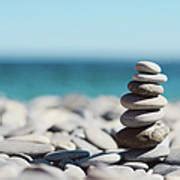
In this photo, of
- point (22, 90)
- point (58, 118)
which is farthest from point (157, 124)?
point (22, 90)

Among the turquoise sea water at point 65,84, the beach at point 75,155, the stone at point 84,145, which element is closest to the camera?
the beach at point 75,155

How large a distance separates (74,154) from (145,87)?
0.62 meters

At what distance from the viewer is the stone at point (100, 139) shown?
491 cm

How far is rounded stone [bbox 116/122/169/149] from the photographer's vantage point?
435cm

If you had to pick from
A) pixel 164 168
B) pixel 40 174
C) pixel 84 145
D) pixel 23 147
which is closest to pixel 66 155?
pixel 23 147

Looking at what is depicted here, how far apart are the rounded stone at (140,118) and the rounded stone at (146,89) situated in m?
0.11

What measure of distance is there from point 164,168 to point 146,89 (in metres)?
0.49

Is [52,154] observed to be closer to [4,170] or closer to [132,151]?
[132,151]

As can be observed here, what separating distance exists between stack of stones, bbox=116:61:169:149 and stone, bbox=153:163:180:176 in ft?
0.66

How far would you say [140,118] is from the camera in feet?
14.1

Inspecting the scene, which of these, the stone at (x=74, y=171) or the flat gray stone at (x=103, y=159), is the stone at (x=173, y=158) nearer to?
the flat gray stone at (x=103, y=159)

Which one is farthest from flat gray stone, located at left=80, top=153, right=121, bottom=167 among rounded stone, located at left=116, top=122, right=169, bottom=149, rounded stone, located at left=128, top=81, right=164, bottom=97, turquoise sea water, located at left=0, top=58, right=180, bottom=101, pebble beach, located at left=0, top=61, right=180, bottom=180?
turquoise sea water, located at left=0, top=58, right=180, bottom=101

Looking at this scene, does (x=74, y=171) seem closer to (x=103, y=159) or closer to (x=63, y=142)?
(x=103, y=159)

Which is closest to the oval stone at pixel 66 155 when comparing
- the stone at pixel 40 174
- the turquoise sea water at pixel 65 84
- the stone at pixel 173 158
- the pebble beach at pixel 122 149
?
the pebble beach at pixel 122 149
